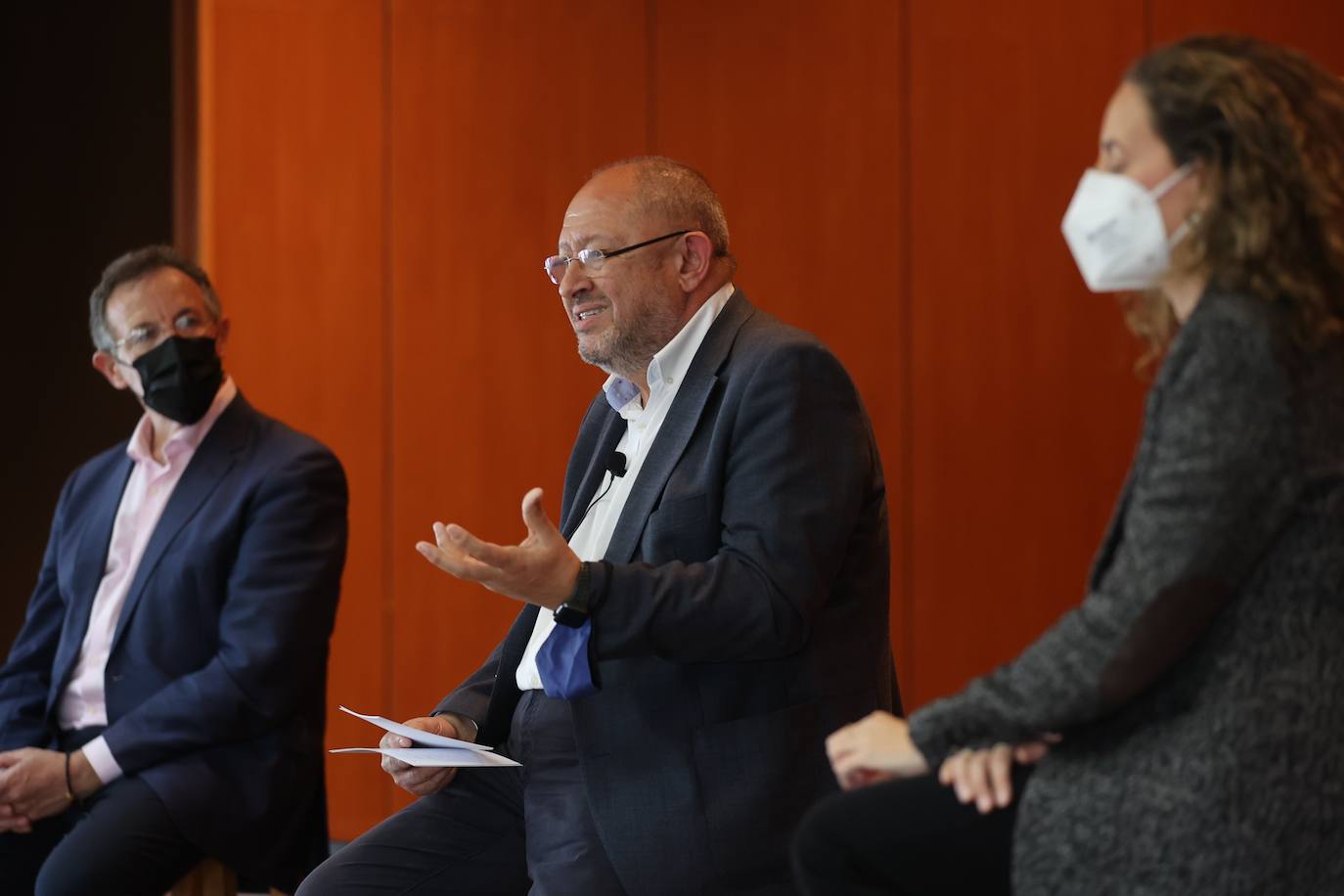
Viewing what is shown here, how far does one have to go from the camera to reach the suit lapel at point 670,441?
2252 mm

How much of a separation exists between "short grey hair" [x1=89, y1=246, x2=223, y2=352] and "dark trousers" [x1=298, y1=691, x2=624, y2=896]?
132 cm

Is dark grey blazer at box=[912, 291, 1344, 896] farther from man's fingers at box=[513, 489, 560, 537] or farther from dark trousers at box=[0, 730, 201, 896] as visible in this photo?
dark trousers at box=[0, 730, 201, 896]

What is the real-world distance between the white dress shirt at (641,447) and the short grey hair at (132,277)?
1.21 m

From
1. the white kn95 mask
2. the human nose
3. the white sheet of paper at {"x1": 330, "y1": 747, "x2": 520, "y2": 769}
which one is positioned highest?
the white kn95 mask

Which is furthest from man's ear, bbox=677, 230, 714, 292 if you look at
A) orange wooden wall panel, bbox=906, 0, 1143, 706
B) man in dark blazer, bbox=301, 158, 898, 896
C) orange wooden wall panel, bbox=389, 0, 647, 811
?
orange wooden wall panel, bbox=906, 0, 1143, 706

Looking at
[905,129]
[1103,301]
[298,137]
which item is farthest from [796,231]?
[298,137]

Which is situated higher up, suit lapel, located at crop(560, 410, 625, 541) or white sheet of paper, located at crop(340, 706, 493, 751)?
suit lapel, located at crop(560, 410, 625, 541)

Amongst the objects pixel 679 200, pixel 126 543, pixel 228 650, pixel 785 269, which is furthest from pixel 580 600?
pixel 785 269

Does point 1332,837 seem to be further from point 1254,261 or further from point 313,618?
point 313,618

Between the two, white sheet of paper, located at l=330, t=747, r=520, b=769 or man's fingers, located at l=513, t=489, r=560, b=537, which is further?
white sheet of paper, located at l=330, t=747, r=520, b=769

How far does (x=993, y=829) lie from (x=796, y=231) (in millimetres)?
3280

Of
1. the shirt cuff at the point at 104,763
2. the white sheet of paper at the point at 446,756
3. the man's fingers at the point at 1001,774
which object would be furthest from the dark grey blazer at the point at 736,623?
the shirt cuff at the point at 104,763

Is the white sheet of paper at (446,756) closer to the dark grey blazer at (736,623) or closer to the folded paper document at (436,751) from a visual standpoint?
the folded paper document at (436,751)

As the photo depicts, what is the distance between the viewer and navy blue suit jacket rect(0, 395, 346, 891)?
286 centimetres
